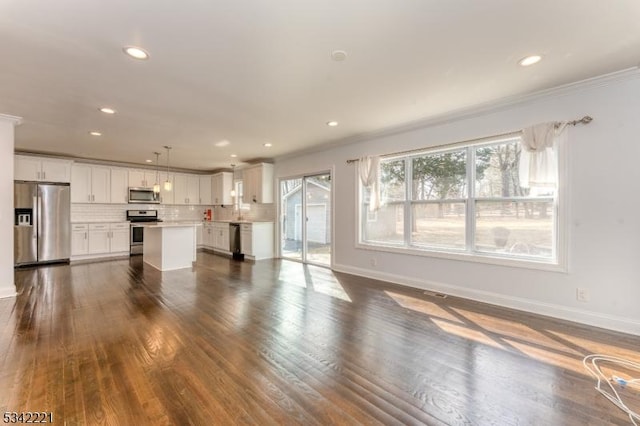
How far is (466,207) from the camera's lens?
3.95 metres

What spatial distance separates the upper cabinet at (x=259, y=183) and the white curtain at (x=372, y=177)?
2922 millimetres

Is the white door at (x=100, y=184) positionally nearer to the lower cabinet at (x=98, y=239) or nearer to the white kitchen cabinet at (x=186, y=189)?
the lower cabinet at (x=98, y=239)

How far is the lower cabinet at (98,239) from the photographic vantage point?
21.7 feet

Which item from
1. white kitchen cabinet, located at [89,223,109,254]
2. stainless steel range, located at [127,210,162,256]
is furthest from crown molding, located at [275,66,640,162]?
white kitchen cabinet, located at [89,223,109,254]

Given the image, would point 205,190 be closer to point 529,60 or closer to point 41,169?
point 41,169

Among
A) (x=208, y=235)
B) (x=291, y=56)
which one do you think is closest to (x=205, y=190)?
(x=208, y=235)

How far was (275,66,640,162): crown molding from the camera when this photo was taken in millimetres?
2791

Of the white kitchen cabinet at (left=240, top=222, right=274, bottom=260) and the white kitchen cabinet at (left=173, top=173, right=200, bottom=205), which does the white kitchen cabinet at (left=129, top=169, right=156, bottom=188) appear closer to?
the white kitchen cabinet at (left=173, top=173, right=200, bottom=205)

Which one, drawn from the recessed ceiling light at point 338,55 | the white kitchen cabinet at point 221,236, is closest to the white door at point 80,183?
the white kitchen cabinet at point 221,236

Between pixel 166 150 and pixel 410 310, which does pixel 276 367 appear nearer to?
pixel 410 310

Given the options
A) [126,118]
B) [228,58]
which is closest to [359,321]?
[228,58]

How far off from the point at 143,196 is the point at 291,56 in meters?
7.06

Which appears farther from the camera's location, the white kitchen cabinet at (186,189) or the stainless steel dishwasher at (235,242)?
the white kitchen cabinet at (186,189)

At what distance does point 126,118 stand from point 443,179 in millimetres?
4627
